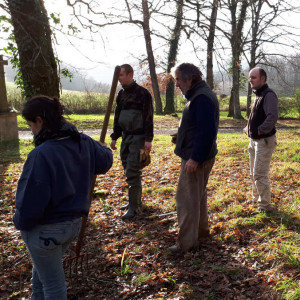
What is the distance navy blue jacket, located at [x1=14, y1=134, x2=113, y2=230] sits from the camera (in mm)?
2256

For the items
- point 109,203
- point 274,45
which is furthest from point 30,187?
point 274,45

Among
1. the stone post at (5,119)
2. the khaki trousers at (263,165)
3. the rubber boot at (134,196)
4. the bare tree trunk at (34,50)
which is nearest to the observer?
the khaki trousers at (263,165)

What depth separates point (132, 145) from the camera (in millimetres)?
5133

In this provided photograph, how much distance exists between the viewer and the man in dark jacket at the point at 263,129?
14.9 ft

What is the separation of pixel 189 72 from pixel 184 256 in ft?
7.05

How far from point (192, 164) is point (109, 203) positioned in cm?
300

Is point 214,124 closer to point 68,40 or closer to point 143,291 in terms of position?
point 143,291

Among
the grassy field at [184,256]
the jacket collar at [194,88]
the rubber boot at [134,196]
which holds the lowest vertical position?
the grassy field at [184,256]

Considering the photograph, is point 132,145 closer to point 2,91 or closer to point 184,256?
point 184,256

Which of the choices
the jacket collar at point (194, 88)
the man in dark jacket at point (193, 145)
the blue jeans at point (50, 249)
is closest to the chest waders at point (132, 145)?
the man in dark jacket at point (193, 145)

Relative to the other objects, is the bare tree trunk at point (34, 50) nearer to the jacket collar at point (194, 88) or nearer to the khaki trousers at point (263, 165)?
the jacket collar at point (194, 88)

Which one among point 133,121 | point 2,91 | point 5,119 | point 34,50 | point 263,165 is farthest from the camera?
point 5,119

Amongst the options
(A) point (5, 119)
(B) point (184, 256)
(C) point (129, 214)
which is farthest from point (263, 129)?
(A) point (5, 119)

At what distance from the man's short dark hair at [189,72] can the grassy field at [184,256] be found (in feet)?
6.75
